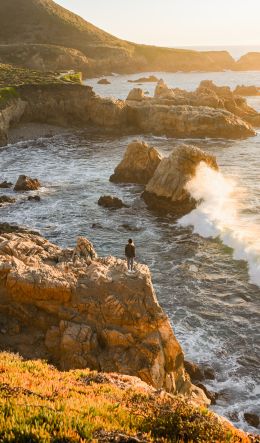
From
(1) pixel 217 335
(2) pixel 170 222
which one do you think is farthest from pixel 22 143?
(1) pixel 217 335

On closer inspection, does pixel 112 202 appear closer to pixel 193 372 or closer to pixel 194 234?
pixel 194 234

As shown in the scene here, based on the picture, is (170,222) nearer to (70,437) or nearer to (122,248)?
(122,248)

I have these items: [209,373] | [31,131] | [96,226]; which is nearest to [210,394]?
[209,373]

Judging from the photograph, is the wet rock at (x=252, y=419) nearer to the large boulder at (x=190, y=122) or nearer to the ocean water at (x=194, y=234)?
the ocean water at (x=194, y=234)

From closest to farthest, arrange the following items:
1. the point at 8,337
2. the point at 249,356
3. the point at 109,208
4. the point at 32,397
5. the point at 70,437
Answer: the point at 70,437
the point at 32,397
the point at 8,337
the point at 249,356
the point at 109,208

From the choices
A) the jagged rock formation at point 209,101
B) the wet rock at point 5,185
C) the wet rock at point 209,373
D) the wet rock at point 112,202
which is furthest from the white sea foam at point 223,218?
the jagged rock formation at point 209,101

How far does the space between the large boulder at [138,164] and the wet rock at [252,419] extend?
121 ft

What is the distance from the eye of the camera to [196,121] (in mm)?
81312

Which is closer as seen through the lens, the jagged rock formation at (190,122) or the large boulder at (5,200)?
the large boulder at (5,200)

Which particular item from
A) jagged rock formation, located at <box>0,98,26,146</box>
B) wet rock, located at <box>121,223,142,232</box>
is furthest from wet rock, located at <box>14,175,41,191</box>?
jagged rock formation, located at <box>0,98,26,146</box>

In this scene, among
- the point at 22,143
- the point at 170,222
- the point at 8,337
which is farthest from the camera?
the point at 22,143

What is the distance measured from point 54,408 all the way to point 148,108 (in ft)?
259

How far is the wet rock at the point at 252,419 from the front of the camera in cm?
2023

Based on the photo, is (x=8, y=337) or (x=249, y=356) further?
(x=249, y=356)
